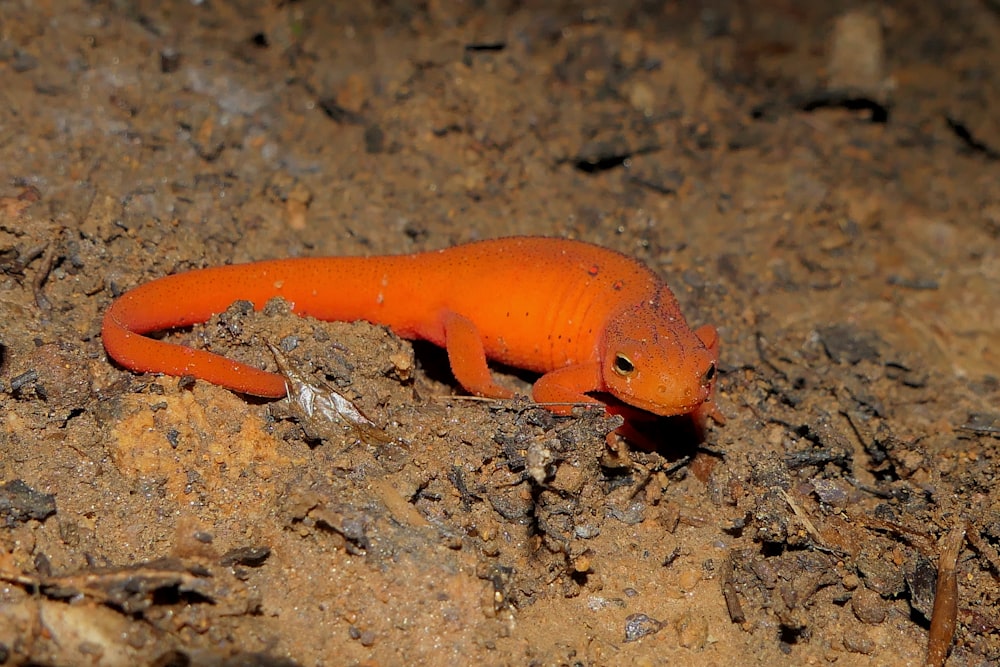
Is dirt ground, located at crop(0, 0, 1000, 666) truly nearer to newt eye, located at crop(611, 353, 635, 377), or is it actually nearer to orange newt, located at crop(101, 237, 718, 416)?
orange newt, located at crop(101, 237, 718, 416)

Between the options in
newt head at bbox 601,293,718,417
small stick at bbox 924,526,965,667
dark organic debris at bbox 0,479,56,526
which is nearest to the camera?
dark organic debris at bbox 0,479,56,526

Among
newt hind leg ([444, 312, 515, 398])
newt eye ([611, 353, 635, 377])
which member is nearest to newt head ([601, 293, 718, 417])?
newt eye ([611, 353, 635, 377])

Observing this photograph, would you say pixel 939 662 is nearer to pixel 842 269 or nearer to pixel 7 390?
pixel 842 269

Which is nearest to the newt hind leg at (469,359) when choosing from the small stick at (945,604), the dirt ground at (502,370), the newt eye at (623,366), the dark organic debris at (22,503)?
the dirt ground at (502,370)

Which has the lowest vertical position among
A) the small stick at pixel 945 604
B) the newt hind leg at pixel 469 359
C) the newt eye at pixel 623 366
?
the small stick at pixel 945 604

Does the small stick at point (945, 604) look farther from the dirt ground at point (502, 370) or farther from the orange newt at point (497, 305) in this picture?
the orange newt at point (497, 305)

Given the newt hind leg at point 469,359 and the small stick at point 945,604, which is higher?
the newt hind leg at point 469,359

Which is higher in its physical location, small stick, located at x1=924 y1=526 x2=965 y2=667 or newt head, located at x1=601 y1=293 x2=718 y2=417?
newt head, located at x1=601 y1=293 x2=718 y2=417

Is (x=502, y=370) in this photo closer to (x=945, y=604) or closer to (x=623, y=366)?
(x=623, y=366)
